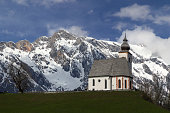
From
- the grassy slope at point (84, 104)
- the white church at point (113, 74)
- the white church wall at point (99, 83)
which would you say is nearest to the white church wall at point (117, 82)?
the white church at point (113, 74)

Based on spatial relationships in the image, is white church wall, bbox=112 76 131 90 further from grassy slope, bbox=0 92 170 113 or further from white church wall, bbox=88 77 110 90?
grassy slope, bbox=0 92 170 113

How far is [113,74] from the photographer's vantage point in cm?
11588

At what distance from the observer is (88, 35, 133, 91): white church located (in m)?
115

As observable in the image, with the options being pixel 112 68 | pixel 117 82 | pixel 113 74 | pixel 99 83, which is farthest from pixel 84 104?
pixel 99 83

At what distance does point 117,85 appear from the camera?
4518 inches

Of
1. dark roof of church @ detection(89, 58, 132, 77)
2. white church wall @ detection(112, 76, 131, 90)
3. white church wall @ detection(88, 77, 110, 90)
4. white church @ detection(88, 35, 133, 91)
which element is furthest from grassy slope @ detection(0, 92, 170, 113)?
white church wall @ detection(88, 77, 110, 90)

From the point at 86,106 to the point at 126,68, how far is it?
143 feet

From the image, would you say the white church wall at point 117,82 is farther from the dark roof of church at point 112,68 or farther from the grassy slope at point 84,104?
the grassy slope at point 84,104

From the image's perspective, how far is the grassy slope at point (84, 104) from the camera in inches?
2805

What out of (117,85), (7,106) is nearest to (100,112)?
(7,106)

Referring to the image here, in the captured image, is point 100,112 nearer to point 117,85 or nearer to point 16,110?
point 16,110

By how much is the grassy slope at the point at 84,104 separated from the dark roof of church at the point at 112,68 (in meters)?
20.1

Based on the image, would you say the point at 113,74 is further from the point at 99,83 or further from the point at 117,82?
the point at 99,83

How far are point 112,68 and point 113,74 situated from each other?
2521 millimetres
